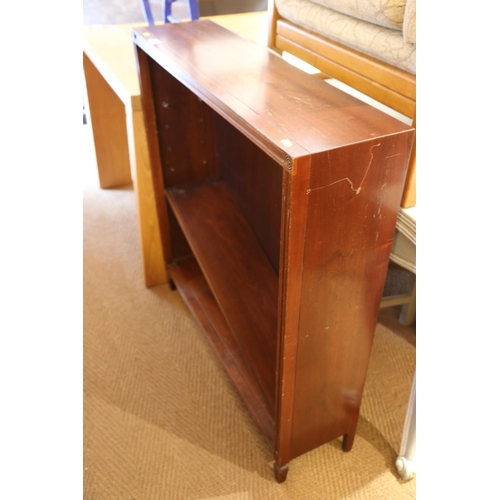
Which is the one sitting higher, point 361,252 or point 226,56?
point 226,56

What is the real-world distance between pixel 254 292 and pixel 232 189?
0.48 meters

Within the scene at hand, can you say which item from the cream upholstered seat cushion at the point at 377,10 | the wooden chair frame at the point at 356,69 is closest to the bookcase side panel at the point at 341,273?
the wooden chair frame at the point at 356,69

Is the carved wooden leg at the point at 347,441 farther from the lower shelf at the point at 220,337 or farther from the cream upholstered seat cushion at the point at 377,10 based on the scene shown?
the cream upholstered seat cushion at the point at 377,10

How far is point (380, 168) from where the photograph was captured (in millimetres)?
858

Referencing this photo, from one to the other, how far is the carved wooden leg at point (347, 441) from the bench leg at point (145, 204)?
98 centimetres

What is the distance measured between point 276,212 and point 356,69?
44 cm

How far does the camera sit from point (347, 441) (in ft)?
4.56

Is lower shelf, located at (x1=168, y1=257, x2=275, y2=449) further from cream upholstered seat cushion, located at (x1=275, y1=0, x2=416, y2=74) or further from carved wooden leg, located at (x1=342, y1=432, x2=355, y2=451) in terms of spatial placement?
cream upholstered seat cushion, located at (x1=275, y1=0, x2=416, y2=74)

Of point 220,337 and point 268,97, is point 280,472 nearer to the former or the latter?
point 220,337

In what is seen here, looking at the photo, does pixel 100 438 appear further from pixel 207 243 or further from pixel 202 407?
pixel 207 243

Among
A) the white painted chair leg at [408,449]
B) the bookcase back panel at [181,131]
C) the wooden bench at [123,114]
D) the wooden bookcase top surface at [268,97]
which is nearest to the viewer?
the wooden bookcase top surface at [268,97]

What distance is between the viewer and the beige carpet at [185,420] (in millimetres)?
1344
